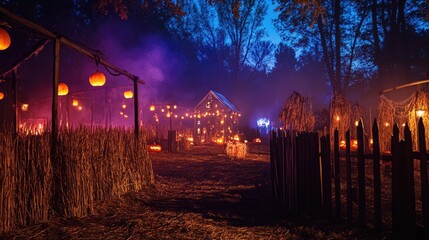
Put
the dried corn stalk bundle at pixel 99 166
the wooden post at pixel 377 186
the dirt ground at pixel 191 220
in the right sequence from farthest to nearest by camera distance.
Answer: the dried corn stalk bundle at pixel 99 166 → the dirt ground at pixel 191 220 → the wooden post at pixel 377 186

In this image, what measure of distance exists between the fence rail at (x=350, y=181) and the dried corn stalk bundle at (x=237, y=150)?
312 inches

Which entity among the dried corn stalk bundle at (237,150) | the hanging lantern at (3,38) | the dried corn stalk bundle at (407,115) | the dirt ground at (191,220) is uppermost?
the hanging lantern at (3,38)

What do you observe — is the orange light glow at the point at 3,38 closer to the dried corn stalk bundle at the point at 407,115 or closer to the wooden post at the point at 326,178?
the wooden post at the point at 326,178

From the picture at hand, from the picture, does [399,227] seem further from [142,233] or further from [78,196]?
[78,196]

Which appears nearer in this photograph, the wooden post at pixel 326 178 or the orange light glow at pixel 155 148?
the wooden post at pixel 326 178

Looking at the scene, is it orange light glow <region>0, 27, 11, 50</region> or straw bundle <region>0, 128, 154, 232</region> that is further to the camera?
orange light glow <region>0, 27, 11, 50</region>

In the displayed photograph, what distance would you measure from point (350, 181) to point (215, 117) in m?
24.1

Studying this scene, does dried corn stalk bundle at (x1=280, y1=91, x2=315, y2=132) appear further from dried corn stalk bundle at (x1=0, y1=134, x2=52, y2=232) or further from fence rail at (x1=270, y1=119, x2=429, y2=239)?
dried corn stalk bundle at (x1=0, y1=134, x2=52, y2=232)

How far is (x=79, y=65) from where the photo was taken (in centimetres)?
2586

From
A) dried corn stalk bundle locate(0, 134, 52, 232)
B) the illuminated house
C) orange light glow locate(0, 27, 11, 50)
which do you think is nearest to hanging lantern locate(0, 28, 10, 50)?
orange light glow locate(0, 27, 11, 50)

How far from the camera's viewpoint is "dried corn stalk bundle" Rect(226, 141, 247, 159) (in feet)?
48.3

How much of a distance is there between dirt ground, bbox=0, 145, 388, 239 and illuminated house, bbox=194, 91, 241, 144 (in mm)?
19295

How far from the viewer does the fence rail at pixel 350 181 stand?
3684mm

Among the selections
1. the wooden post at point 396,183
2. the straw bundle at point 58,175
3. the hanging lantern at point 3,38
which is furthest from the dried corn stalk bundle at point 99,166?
the wooden post at point 396,183
